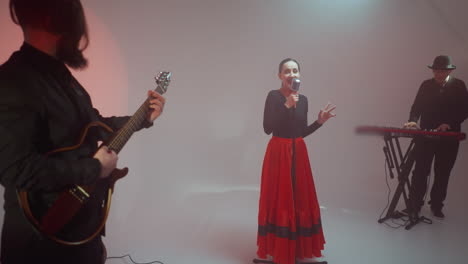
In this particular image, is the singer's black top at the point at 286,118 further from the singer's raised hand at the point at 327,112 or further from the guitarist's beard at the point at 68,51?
the guitarist's beard at the point at 68,51

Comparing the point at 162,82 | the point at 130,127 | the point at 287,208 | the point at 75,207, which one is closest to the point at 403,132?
the point at 287,208

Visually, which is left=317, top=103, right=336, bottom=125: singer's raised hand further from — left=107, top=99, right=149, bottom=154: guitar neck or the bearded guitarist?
the bearded guitarist

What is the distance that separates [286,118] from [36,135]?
112cm

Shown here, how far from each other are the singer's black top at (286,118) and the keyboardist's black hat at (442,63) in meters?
0.74

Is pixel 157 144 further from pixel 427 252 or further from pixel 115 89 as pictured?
pixel 427 252

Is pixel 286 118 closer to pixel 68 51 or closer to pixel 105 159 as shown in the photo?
pixel 105 159

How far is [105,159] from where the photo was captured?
1072 mm

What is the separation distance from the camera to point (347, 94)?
1817mm

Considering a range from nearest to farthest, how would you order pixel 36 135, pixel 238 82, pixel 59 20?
1. pixel 36 135
2. pixel 59 20
3. pixel 238 82

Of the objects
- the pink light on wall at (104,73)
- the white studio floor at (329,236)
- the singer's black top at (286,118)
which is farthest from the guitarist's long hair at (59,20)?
the white studio floor at (329,236)

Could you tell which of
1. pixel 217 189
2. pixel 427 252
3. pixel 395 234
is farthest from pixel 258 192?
pixel 427 252

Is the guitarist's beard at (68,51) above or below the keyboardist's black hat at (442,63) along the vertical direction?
below

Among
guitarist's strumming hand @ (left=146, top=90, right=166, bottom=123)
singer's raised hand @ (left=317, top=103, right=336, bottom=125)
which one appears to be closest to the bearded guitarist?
guitarist's strumming hand @ (left=146, top=90, right=166, bottom=123)

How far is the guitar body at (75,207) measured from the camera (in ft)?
3.32
